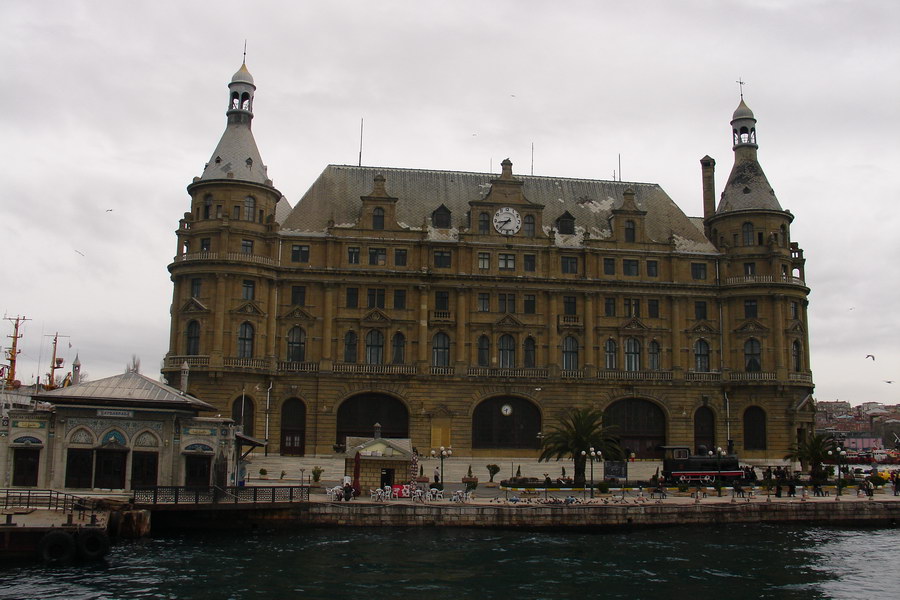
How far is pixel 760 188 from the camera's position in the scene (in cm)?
9094

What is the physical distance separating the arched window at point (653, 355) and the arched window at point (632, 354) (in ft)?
3.11

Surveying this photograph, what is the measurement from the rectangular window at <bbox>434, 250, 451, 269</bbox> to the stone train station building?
0.52 m

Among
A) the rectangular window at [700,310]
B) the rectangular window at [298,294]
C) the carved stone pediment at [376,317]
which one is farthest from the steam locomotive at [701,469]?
the rectangular window at [298,294]

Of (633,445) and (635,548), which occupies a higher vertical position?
(633,445)

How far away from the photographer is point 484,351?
281 ft

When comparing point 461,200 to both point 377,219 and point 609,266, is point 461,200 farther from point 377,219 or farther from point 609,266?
point 609,266

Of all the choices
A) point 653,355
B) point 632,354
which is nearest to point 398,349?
point 632,354

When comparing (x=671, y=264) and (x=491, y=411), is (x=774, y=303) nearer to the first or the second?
(x=671, y=264)

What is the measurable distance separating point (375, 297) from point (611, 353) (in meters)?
22.9

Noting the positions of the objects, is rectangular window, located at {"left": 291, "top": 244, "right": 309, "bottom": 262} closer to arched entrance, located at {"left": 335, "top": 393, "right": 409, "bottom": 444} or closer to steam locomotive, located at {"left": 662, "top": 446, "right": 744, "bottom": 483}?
arched entrance, located at {"left": 335, "top": 393, "right": 409, "bottom": 444}

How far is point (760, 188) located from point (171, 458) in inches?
2462

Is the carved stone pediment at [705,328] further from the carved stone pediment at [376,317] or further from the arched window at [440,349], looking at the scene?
the carved stone pediment at [376,317]

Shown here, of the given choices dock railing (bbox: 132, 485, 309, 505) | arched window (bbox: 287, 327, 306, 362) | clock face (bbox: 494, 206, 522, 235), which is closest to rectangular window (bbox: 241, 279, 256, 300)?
arched window (bbox: 287, 327, 306, 362)

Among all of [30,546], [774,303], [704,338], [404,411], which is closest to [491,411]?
[404,411]
